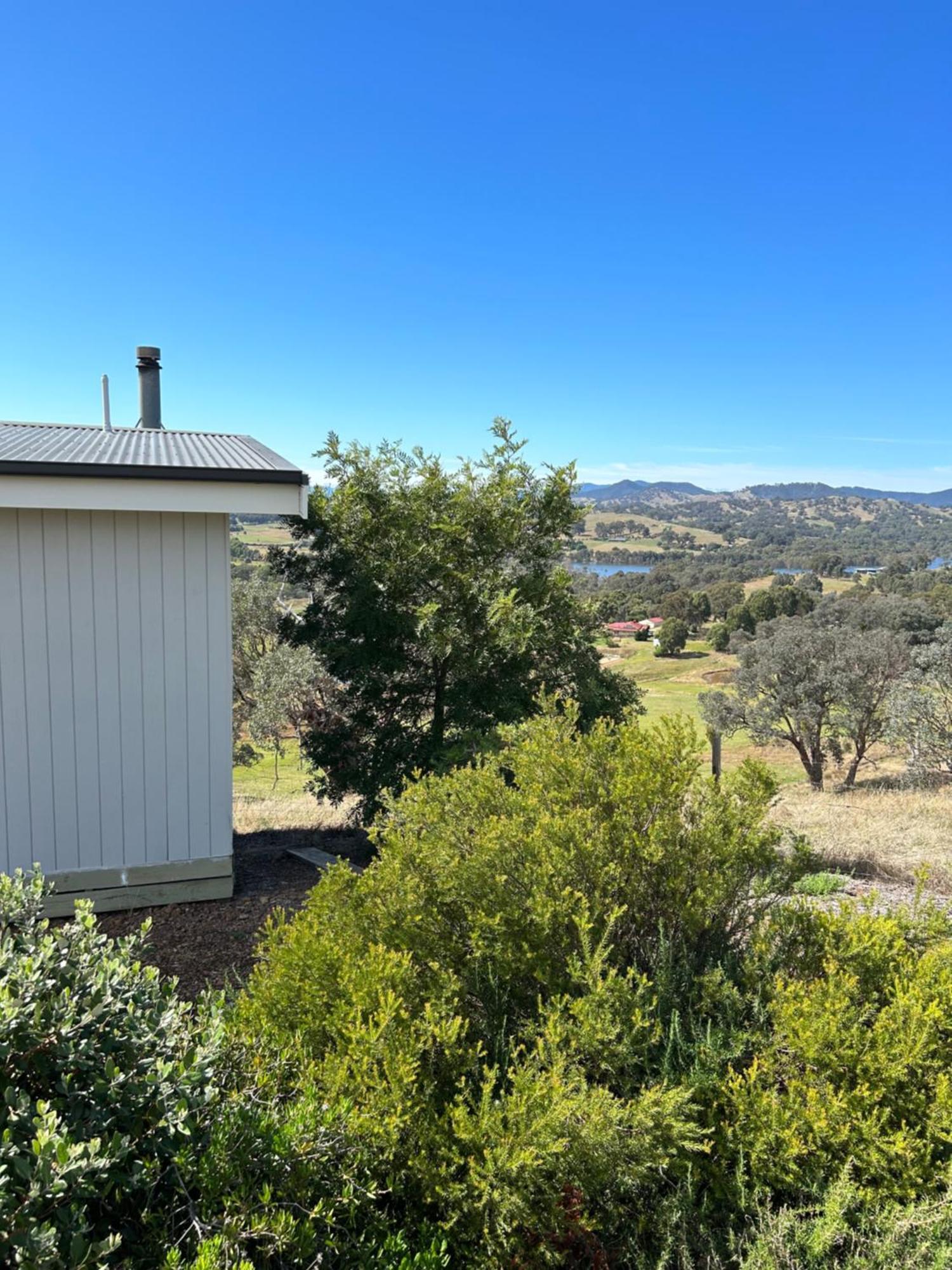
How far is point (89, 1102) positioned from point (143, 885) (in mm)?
4032

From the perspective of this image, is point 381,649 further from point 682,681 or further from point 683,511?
point 683,511

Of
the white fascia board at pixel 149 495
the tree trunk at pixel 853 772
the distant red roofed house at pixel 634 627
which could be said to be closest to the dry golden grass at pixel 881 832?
the white fascia board at pixel 149 495

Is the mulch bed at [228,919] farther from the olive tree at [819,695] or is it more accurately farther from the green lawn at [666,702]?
the olive tree at [819,695]

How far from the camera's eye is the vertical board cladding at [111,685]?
16.1 ft

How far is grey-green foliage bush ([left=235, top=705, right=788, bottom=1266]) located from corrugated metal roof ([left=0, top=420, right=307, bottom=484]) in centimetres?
266

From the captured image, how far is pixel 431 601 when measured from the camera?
21.9 feet

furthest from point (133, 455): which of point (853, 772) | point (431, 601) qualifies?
point (853, 772)

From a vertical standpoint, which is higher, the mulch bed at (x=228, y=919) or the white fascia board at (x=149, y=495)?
the white fascia board at (x=149, y=495)

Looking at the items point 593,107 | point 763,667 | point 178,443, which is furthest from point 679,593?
point 178,443

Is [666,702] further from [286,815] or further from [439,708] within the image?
[439,708]

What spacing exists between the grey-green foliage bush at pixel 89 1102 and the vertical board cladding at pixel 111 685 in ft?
11.2

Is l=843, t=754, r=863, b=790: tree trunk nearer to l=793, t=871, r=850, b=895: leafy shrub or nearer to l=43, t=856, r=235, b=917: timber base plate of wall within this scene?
l=793, t=871, r=850, b=895: leafy shrub

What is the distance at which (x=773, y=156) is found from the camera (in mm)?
17891

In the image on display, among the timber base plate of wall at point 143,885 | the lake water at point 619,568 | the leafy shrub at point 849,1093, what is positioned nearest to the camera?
the leafy shrub at point 849,1093
